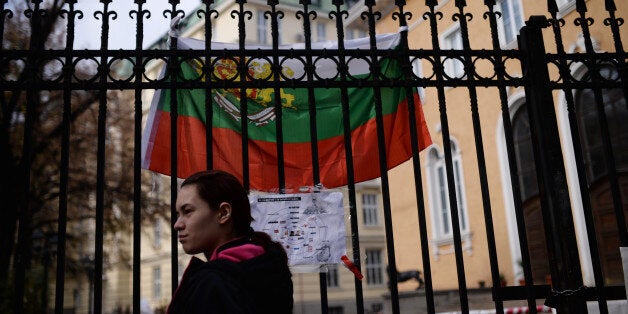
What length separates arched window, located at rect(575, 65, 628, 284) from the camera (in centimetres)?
1351

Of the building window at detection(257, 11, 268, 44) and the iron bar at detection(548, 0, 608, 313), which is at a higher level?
the building window at detection(257, 11, 268, 44)

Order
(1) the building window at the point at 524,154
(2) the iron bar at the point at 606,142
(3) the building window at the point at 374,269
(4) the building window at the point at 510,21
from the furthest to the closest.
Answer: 1. (3) the building window at the point at 374,269
2. (1) the building window at the point at 524,154
3. (4) the building window at the point at 510,21
4. (2) the iron bar at the point at 606,142

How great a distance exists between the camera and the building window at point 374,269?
105ft

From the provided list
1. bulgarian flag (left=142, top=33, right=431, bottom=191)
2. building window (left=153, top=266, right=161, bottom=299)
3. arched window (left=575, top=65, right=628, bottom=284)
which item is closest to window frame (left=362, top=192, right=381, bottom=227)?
building window (left=153, top=266, right=161, bottom=299)

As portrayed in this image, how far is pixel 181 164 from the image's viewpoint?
14.4 feet

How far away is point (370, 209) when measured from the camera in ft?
111

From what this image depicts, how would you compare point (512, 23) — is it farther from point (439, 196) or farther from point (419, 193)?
point (419, 193)

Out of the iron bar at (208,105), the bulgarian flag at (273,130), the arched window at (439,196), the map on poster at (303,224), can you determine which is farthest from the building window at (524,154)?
the iron bar at (208,105)

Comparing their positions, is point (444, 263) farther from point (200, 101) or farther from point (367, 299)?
point (200, 101)

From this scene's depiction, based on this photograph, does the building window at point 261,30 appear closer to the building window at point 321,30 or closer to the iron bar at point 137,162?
the building window at point 321,30

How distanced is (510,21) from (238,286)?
51.3ft

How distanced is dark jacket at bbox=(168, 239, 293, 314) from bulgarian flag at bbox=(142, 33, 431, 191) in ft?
6.47

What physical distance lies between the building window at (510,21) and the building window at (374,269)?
60.7 ft

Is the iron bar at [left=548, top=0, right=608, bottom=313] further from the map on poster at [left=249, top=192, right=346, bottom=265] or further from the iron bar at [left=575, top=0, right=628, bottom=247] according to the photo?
the map on poster at [left=249, top=192, right=346, bottom=265]
